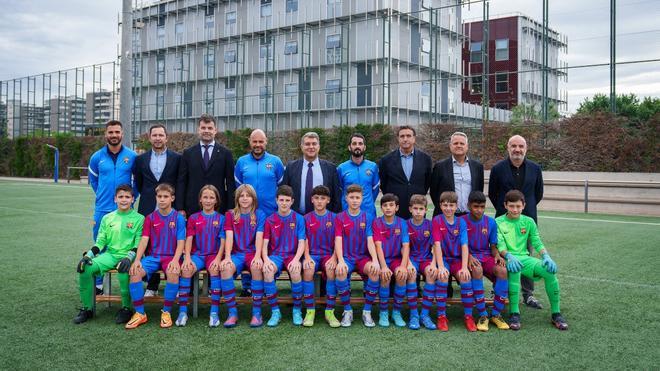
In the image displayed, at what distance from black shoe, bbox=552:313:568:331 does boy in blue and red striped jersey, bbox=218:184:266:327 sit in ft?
8.64

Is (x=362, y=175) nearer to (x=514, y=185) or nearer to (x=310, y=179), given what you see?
(x=310, y=179)

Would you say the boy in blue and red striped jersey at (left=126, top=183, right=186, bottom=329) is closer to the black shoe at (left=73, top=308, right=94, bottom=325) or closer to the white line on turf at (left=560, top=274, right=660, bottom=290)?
the black shoe at (left=73, top=308, right=94, bottom=325)

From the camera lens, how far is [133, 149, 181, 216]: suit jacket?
18.8ft

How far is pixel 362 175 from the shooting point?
5746 millimetres

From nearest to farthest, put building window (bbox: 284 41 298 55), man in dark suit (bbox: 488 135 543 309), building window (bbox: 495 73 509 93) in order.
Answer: man in dark suit (bbox: 488 135 543 309) < building window (bbox: 495 73 509 93) < building window (bbox: 284 41 298 55)

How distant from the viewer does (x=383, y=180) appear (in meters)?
5.93

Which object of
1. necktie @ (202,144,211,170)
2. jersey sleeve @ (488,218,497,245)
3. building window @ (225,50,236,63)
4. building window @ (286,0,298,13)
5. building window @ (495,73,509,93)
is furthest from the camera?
building window @ (225,50,236,63)

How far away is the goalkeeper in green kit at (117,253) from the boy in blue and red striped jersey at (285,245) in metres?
1.27

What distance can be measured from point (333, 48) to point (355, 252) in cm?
2529

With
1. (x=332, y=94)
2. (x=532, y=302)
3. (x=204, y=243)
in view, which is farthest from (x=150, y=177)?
(x=332, y=94)

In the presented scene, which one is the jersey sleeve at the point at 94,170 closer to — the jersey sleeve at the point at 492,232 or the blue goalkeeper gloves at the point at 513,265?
the jersey sleeve at the point at 492,232

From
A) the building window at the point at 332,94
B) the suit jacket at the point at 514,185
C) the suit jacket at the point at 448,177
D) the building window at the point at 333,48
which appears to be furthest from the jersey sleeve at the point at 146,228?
the building window at the point at 333,48

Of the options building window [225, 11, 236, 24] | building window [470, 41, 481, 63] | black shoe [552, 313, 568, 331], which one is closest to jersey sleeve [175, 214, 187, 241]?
black shoe [552, 313, 568, 331]

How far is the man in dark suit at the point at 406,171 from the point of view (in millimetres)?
5716
